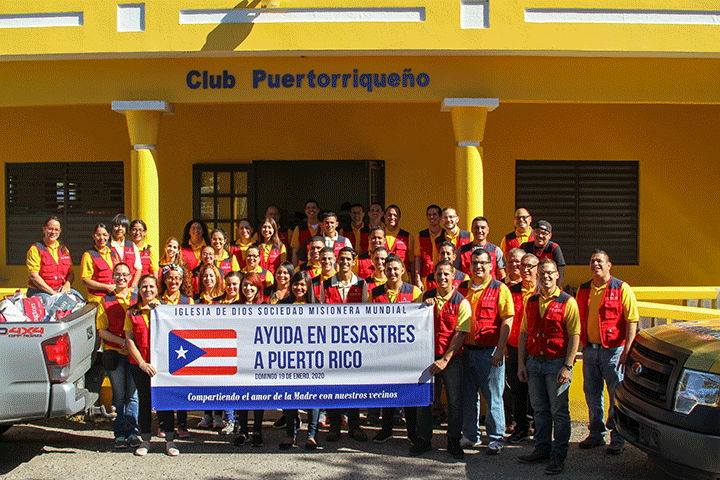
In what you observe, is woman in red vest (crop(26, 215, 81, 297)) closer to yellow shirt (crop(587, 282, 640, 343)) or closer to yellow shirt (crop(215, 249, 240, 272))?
yellow shirt (crop(215, 249, 240, 272))

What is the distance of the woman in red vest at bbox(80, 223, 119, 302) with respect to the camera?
686 cm

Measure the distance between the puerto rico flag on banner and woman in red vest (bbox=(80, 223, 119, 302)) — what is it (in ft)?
5.48

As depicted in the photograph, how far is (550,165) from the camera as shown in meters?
10.2

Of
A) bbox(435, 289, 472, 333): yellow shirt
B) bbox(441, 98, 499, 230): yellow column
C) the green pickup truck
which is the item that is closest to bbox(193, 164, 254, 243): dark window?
bbox(441, 98, 499, 230): yellow column

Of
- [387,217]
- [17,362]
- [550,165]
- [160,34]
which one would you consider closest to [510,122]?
[550,165]

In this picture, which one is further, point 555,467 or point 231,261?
point 231,261

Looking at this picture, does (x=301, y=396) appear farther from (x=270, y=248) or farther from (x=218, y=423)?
(x=270, y=248)

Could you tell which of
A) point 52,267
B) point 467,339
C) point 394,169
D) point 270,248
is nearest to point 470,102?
point 394,169

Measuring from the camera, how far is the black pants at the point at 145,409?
5.53m

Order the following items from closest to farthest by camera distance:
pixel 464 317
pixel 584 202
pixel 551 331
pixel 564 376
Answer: pixel 564 376
pixel 551 331
pixel 464 317
pixel 584 202

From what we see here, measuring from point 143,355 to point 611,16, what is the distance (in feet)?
21.1

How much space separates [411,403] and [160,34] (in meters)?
5.20

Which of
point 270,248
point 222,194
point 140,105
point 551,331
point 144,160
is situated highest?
point 140,105

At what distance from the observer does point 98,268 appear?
6914 millimetres
